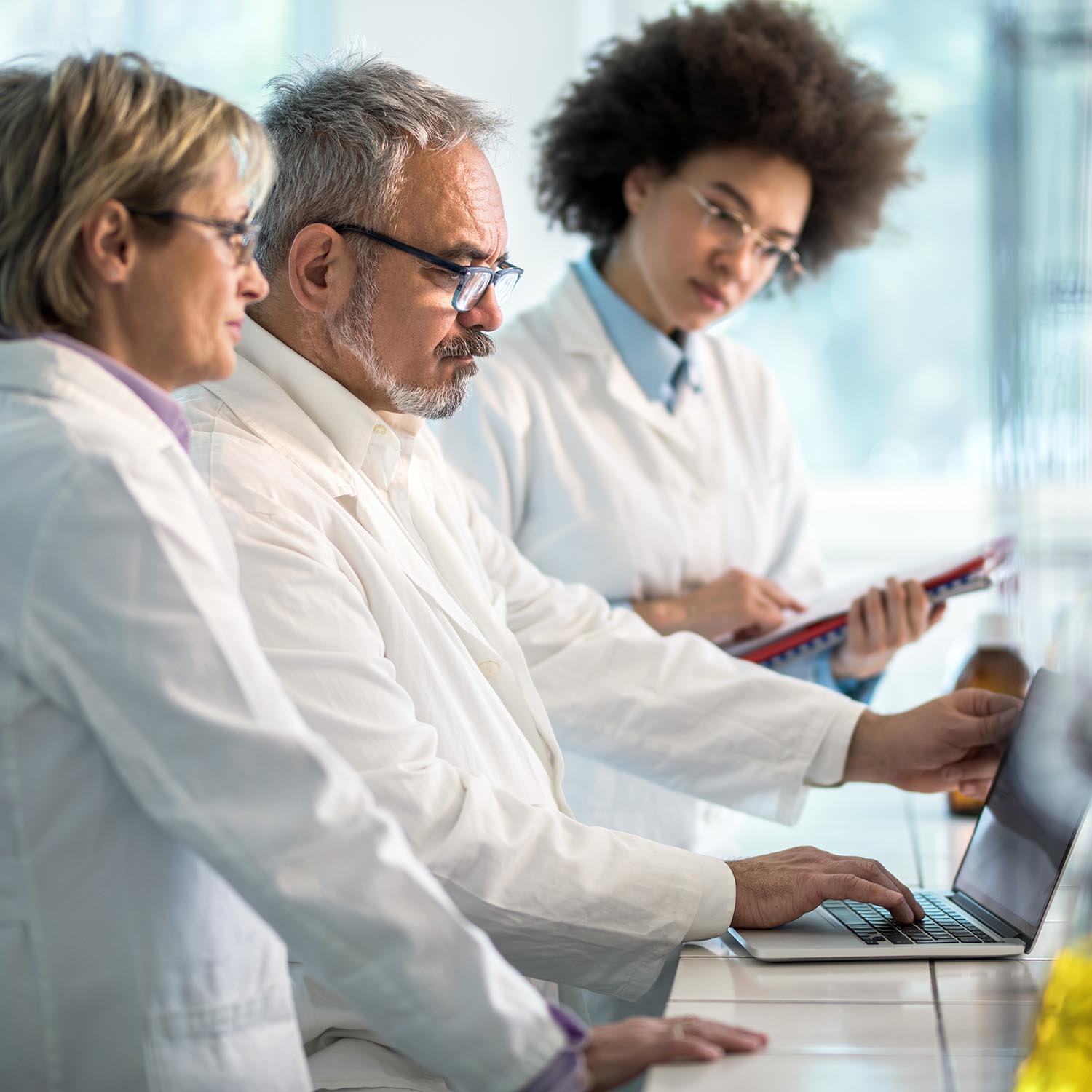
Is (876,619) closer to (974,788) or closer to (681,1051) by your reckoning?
Answer: (974,788)

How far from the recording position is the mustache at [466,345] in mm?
1294

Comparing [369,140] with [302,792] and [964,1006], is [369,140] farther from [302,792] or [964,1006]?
[964,1006]

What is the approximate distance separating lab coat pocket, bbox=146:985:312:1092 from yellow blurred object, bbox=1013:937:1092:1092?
45 cm

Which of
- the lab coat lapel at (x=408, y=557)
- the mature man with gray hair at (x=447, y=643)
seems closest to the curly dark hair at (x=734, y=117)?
the mature man with gray hair at (x=447, y=643)

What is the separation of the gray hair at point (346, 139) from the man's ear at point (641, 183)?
0.74m

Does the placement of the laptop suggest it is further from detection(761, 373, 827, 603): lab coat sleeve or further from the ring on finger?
detection(761, 373, 827, 603): lab coat sleeve

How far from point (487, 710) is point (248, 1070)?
1.42 ft

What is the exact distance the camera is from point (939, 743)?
1444 mm

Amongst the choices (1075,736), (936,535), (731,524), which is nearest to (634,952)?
(1075,736)

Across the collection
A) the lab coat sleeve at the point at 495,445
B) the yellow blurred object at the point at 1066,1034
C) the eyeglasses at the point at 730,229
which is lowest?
the yellow blurred object at the point at 1066,1034

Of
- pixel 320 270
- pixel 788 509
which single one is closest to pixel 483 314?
pixel 320 270

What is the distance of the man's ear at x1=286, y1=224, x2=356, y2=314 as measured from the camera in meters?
1.26

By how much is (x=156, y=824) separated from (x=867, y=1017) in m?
0.50

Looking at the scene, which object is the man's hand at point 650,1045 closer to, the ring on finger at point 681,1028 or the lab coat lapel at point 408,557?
the ring on finger at point 681,1028
